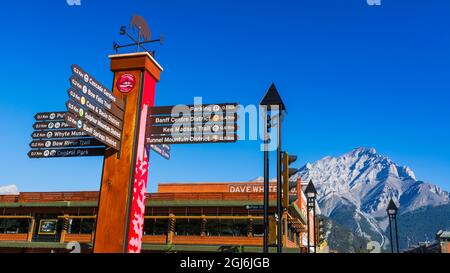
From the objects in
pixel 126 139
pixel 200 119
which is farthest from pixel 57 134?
pixel 200 119

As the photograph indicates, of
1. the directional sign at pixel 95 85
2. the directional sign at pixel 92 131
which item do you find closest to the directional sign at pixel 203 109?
the directional sign at pixel 95 85

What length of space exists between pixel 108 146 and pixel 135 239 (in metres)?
3.58

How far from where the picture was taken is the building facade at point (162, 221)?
4519 cm

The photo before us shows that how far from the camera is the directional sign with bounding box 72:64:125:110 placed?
1382 cm

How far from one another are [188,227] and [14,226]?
21896 mm

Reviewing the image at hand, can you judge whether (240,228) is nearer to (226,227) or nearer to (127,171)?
(226,227)

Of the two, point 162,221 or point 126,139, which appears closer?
point 126,139

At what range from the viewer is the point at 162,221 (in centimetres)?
4766

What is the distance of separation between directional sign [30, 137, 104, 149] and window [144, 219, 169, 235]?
107ft

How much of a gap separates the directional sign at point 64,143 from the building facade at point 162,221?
2818 centimetres

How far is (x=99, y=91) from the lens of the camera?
14.9m
